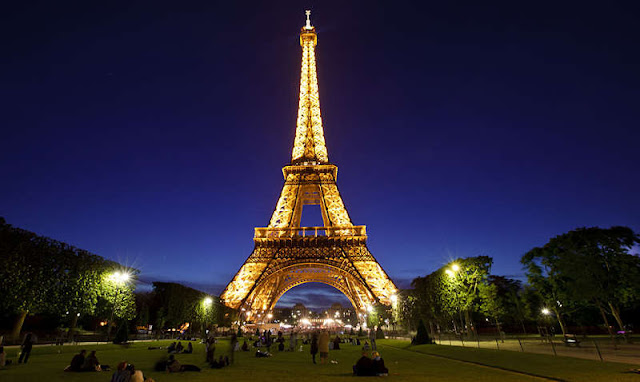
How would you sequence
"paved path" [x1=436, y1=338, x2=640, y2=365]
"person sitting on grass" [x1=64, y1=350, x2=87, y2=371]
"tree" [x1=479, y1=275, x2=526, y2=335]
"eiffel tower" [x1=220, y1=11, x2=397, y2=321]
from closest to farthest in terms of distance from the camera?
"person sitting on grass" [x1=64, y1=350, x2=87, y2=371]
"paved path" [x1=436, y1=338, x2=640, y2=365]
"tree" [x1=479, y1=275, x2=526, y2=335]
"eiffel tower" [x1=220, y1=11, x2=397, y2=321]

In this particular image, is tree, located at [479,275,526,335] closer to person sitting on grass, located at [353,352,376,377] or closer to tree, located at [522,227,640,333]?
tree, located at [522,227,640,333]

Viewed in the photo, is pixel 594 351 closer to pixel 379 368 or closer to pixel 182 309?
pixel 379 368

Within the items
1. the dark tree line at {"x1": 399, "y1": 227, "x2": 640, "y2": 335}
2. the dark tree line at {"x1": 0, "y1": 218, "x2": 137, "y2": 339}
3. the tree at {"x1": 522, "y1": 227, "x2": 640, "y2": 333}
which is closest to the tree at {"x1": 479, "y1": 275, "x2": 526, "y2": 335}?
the dark tree line at {"x1": 399, "y1": 227, "x2": 640, "y2": 335}

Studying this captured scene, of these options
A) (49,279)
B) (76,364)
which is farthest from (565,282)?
(49,279)

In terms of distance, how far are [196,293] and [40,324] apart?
20997mm

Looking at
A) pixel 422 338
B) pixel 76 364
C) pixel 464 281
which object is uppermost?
pixel 464 281

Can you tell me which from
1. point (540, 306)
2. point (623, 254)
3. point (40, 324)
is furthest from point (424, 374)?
point (40, 324)

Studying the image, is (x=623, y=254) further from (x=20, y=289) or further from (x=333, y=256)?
(x=20, y=289)

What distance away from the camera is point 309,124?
5906 centimetres

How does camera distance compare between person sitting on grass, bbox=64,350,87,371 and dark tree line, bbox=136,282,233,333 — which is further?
dark tree line, bbox=136,282,233,333

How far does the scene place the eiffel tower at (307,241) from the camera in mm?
44125

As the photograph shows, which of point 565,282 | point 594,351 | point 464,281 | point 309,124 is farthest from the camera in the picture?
point 309,124

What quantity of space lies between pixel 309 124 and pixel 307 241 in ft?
71.0

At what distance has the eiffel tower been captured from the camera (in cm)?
4412
